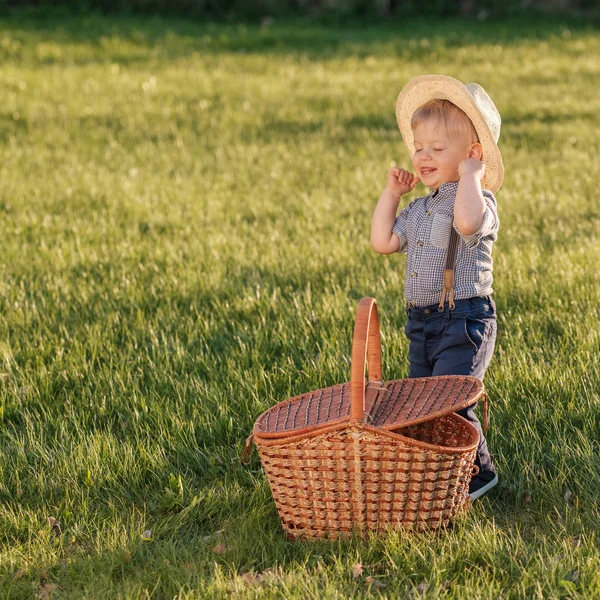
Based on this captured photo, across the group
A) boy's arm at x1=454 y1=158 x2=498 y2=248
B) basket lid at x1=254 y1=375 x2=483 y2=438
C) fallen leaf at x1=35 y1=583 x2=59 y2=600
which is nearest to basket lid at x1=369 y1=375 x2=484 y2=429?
basket lid at x1=254 y1=375 x2=483 y2=438

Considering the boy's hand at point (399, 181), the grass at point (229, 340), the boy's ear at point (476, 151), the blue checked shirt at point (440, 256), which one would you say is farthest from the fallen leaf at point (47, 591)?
the boy's ear at point (476, 151)

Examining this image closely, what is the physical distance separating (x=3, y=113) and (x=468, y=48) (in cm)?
832

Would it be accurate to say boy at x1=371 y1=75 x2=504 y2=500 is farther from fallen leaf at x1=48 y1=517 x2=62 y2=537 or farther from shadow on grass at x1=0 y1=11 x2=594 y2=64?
shadow on grass at x1=0 y1=11 x2=594 y2=64

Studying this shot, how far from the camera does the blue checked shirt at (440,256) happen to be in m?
3.54

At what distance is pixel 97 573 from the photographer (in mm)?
3189

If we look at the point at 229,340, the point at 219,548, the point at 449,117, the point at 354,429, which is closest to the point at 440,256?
the point at 449,117

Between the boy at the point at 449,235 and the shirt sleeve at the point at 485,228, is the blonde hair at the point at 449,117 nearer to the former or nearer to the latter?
the boy at the point at 449,235

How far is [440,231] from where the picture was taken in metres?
3.55

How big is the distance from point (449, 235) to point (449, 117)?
1.43ft

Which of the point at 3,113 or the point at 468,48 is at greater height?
the point at 468,48

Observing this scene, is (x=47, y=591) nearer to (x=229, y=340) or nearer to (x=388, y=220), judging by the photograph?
(x=388, y=220)

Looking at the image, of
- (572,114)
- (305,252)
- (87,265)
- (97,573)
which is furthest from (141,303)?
(572,114)

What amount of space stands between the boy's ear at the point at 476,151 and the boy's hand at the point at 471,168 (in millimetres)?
93

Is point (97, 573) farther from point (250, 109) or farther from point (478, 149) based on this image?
point (250, 109)
